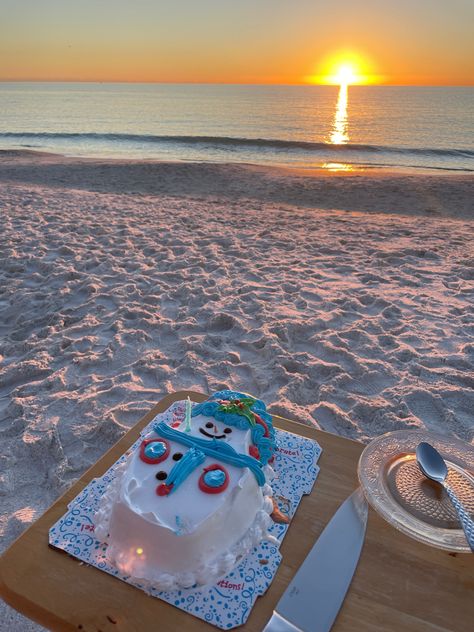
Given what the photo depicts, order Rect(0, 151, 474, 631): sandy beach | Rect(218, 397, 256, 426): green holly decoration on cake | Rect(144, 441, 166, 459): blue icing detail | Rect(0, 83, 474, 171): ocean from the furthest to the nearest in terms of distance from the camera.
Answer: Rect(0, 83, 474, 171): ocean, Rect(0, 151, 474, 631): sandy beach, Rect(218, 397, 256, 426): green holly decoration on cake, Rect(144, 441, 166, 459): blue icing detail

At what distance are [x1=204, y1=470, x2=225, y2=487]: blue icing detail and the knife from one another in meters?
0.31

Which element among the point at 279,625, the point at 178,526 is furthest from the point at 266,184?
the point at 279,625

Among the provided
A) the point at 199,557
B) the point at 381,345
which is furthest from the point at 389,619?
the point at 381,345

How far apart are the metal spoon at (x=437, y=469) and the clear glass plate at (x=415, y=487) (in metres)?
0.03

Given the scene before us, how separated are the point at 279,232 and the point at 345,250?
49.0 inches

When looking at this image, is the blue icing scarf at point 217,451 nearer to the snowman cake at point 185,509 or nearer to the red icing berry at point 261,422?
the snowman cake at point 185,509

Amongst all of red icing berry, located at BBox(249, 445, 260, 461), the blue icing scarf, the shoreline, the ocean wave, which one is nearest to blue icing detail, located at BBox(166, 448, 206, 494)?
the blue icing scarf

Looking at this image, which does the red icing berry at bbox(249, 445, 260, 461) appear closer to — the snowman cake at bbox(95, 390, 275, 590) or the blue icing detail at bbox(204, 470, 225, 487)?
the snowman cake at bbox(95, 390, 275, 590)

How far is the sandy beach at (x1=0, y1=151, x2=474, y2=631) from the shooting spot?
9.28 feet

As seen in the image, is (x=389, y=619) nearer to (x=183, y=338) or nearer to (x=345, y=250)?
(x=183, y=338)

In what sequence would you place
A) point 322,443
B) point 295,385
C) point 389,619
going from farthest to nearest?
1. point 295,385
2. point 322,443
3. point 389,619

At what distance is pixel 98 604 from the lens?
1.14 meters

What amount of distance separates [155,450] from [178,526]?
10.0 inches

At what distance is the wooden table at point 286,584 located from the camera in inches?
43.8
